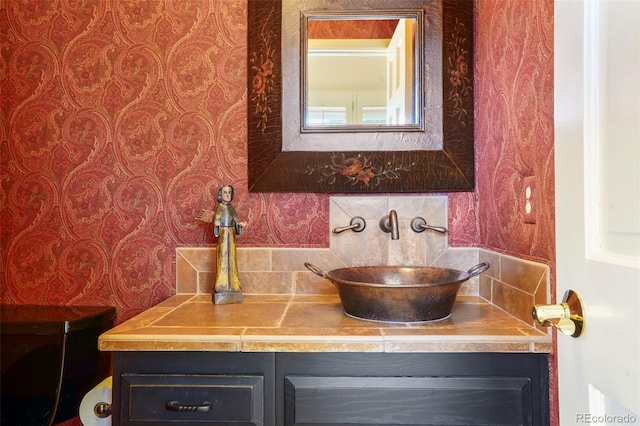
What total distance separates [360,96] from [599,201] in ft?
3.33

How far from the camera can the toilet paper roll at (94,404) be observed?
4.08 feet

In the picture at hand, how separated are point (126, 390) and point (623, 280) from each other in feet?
3.28

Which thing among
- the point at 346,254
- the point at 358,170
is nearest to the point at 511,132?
the point at 358,170

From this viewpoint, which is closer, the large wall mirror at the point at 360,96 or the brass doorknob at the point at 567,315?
the brass doorknob at the point at 567,315

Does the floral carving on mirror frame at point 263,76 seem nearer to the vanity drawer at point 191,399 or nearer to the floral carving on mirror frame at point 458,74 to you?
the floral carving on mirror frame at point 458,74

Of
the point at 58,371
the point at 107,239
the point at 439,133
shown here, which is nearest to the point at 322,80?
the point at 439,133

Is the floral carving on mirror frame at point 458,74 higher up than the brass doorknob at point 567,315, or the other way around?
the floral carving on mirror frame at point 458,74

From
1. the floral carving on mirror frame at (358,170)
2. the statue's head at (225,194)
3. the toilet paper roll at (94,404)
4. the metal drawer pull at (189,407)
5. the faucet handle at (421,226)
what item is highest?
the floral carving on mirror frame at (358,170)

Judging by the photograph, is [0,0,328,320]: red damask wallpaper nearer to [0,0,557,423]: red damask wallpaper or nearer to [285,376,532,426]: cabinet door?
[0,0,557,423]: red damask wallpaper

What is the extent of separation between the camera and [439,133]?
4.70 ft

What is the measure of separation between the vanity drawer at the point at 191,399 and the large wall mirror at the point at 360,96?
2.29 feet

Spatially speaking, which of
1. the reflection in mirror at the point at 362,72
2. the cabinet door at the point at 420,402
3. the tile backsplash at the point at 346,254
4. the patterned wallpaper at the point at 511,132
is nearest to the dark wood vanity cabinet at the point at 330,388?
the cabinet door at the point at 420,402

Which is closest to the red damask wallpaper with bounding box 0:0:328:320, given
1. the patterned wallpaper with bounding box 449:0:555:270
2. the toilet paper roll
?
the toilet paper roll

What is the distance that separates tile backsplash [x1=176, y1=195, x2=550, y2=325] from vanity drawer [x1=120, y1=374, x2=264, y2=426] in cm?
52
